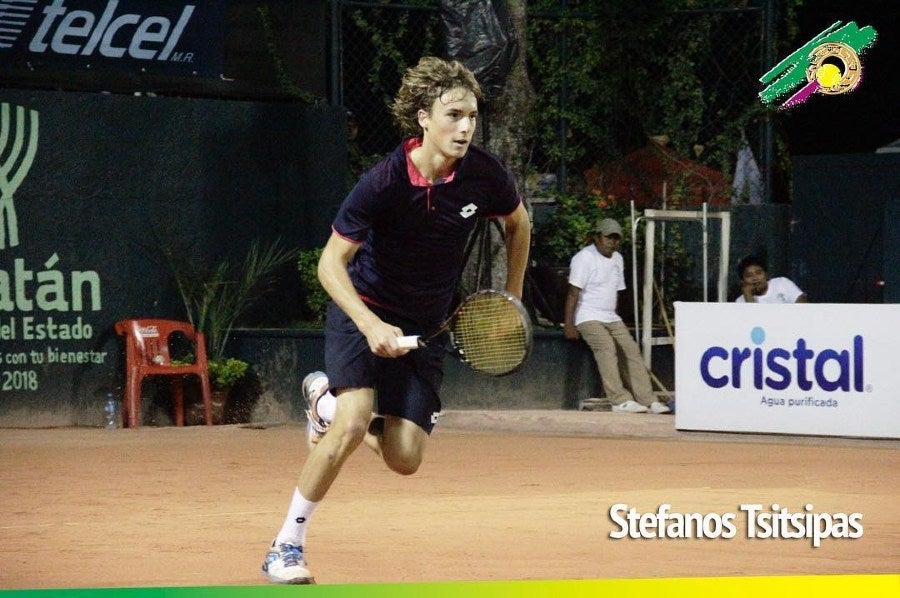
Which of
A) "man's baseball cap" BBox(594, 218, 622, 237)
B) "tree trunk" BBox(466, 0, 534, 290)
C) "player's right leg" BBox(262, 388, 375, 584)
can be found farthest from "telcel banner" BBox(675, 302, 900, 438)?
"player's right leg" BBox(262, 388, 375, 584)

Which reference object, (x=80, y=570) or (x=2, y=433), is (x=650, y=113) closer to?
(x=2, y=433)

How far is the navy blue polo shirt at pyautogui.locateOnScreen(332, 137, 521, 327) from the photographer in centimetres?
598

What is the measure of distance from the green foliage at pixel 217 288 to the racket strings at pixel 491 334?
728 centimetres

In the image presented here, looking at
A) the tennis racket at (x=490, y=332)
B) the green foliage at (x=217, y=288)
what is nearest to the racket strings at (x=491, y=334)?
the tennis racket at (x=490, y=332)

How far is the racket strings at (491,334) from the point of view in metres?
5.99

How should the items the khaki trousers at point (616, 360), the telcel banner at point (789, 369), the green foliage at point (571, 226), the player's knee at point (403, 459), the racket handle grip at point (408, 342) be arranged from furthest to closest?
the green foliage at point (571, 226)
the khaki trousers at point (616, 360)
the telcel banner at point (789, 369)
the player's knee at point (403, 459)
the racket handle grip at point (408, 342)

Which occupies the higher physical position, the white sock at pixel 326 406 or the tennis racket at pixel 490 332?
the tennis racket at pixel 490 332

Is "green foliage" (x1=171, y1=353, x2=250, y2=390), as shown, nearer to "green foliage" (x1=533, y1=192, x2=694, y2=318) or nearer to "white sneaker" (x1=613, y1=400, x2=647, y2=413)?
"green foliage" (x1=533, y1=192, x2=694, y2=318)

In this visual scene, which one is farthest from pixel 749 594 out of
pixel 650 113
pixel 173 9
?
pixel 650 113

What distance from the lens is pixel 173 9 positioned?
44.2 ft

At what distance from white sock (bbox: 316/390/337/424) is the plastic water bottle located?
6.77m

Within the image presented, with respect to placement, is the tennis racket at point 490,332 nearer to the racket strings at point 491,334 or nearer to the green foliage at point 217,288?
the racket strings at point 491,334

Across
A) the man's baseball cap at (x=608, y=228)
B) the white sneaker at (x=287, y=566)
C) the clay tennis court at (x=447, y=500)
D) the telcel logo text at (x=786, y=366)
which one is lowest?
the clay tennis court at (x=447, y=500)

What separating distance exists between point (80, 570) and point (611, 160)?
974 cm
